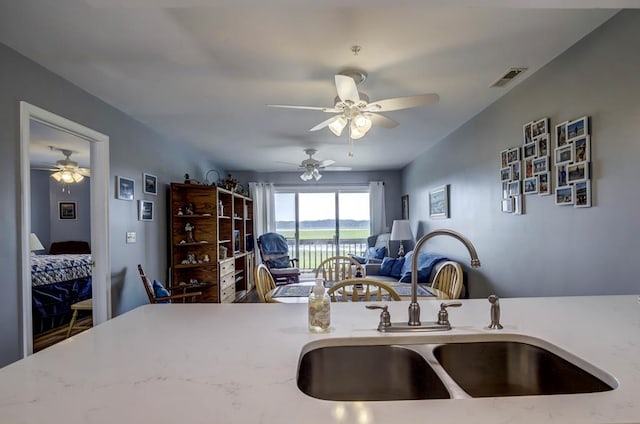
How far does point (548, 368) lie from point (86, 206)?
26.4 feet

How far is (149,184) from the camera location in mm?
4023

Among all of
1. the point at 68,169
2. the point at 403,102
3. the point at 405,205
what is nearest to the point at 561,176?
the point at 403,102

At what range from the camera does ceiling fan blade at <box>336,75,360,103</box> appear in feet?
7.35

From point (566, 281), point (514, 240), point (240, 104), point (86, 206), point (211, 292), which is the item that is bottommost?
point (211, 292)

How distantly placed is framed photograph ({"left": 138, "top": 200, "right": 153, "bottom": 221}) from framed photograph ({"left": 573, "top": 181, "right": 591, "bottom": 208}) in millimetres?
4017

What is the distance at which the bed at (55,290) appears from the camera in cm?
390

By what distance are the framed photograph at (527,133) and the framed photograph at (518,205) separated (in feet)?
1.59

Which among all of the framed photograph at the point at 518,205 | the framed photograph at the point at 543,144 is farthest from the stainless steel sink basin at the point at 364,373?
the framed photograph at the point at 518,205

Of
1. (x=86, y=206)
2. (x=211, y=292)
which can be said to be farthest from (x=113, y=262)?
(x=86, y=206)

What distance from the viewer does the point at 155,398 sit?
73 cm

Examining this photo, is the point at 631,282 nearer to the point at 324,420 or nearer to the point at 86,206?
the point at 324,420

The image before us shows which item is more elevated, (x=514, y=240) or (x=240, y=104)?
(x=240, y=104)

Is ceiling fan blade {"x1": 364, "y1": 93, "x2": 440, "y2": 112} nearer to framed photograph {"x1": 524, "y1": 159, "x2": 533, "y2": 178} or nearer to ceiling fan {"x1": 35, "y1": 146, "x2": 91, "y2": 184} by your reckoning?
framed photograph {"x1": 524, "y1": 159, "x2": 533, "y2": 178}

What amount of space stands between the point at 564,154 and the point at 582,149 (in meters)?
0.16
